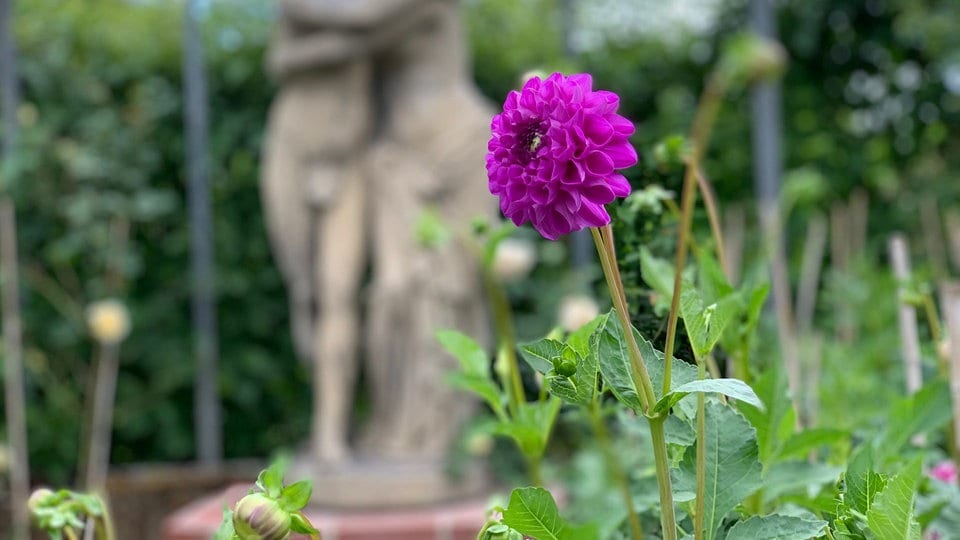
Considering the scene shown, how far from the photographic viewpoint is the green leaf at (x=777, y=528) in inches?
16.9

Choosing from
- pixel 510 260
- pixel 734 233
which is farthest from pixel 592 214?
pixel 734 233

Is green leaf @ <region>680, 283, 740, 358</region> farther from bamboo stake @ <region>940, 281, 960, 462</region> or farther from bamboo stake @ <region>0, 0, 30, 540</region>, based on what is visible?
bamboo stake @ <region>0, 0, 30, 540</region>

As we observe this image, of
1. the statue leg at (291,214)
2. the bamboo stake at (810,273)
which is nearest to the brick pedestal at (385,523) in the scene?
the statue leg at (291,214)

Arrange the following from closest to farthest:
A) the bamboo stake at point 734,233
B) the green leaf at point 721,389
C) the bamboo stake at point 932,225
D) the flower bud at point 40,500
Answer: the green leaf at point 721,389, the flower bud at point 40,500, the bamboo stake at point 734,233, the bamboo stake at point 932,225

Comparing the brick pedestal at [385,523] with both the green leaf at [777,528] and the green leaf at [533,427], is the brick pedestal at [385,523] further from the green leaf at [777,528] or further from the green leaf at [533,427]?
the green leaf at [777,528]

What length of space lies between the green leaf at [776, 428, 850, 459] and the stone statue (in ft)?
6.95

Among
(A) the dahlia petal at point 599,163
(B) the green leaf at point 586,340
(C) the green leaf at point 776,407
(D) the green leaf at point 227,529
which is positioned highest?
(A) the dahlia petal at point 599,163

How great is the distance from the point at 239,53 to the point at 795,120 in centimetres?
214

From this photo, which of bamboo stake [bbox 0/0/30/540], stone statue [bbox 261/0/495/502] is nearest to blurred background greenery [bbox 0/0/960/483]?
bamboo stake [bbox 0/0/30/540]

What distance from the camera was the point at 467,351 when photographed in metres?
0.63

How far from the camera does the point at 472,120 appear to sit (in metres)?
2.80

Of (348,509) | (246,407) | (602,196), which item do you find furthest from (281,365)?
(602,196)

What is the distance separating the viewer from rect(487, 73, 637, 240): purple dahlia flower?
39 cm

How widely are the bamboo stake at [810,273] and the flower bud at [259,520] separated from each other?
2284 mm
